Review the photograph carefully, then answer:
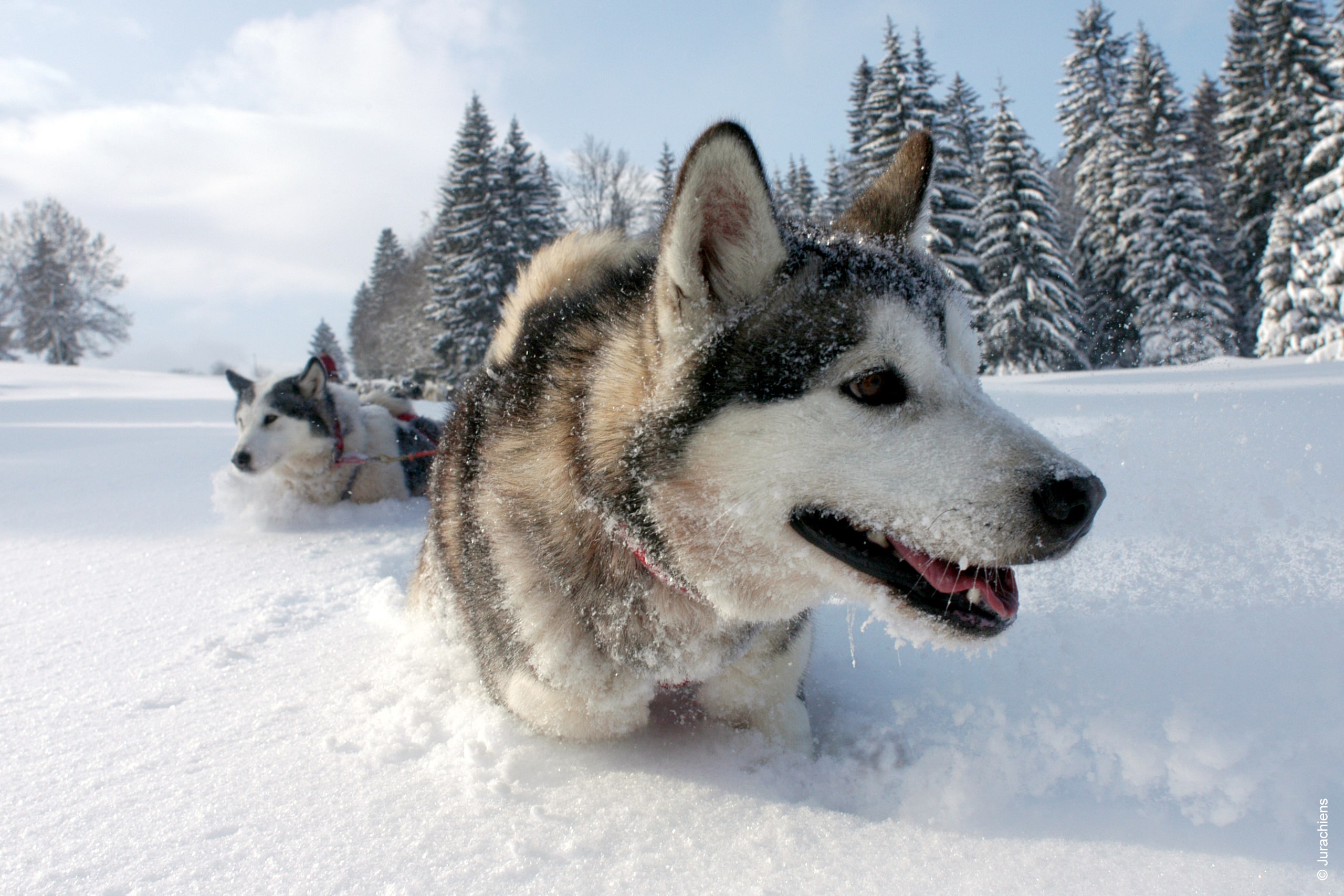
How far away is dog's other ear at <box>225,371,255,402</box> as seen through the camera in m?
5.99

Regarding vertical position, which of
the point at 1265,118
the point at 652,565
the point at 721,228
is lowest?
the point at 652,565

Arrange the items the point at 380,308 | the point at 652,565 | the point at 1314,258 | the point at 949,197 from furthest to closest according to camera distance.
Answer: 1. the point at 380,308
2. the point at 949,197
3. the point at 1314,258
4. the point at 652,565

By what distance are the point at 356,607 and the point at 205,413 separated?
14512 millimetres

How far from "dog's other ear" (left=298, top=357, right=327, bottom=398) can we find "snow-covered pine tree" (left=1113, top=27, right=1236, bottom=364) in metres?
26.7

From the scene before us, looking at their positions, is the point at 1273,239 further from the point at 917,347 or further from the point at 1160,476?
the point at 917,347

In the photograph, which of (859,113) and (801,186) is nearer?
→ (859,113)

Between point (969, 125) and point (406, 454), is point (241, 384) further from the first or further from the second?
point (969, 125)

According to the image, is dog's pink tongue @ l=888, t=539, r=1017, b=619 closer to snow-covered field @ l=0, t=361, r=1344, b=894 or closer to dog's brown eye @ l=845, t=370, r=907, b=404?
dog's brown eye @ l=845, t=370, r=907, b=404

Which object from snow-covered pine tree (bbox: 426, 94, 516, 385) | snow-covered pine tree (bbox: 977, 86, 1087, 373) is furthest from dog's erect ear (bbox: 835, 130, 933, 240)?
snow-covered pine tree (bbox: 426, 94, 516, 385)

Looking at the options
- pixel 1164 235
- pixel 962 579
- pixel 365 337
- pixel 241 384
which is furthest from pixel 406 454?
pixel 365 337

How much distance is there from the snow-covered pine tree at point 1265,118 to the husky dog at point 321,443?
2599 cm

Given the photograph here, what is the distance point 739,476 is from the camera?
1.62 meters

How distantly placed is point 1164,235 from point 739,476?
28.8 m

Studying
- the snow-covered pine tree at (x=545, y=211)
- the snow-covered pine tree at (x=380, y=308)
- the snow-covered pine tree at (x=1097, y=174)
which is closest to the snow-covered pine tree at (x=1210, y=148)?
the snow-covered pine tree at (x=1097, y=174)
